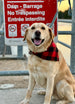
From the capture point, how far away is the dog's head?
2.62 m

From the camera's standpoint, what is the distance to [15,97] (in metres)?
3.27

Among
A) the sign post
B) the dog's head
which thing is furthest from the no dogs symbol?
the dog's head

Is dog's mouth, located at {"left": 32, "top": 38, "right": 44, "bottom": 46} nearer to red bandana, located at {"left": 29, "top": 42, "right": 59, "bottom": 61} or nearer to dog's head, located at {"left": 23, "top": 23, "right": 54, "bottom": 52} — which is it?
dog's head, located at {"left": 23, "top": 23, "right": 54, "bottom": 52}

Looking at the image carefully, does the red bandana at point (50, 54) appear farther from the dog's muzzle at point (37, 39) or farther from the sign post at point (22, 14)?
the sign post at point (22, 14)

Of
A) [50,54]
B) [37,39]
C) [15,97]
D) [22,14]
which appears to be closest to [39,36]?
[37,39]

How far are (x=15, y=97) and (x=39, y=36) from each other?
1150mm

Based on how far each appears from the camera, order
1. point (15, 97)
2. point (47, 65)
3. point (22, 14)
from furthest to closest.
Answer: point (22, 14) → point (15, 97) → point (47, 65)

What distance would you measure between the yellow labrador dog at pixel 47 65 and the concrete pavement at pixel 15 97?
0.54ft

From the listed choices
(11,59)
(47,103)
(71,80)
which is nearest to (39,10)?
(71,80)

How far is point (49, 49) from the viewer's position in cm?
284

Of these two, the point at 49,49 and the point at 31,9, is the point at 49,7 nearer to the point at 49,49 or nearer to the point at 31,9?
the point at 31,9

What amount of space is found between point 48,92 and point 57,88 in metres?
0.17

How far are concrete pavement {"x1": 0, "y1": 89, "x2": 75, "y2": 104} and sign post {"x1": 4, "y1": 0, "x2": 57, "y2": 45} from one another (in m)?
0.88

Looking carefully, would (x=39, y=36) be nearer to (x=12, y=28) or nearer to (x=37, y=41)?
(x=37, y=41)
